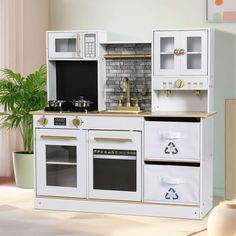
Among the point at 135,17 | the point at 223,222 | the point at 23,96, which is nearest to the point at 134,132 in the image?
the point at 135,17

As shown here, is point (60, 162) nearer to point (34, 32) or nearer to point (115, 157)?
point (115, 157)

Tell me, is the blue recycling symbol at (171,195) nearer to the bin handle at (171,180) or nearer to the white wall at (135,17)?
the bin handle at (171,180)

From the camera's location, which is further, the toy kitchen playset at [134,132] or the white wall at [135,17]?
the white wall at [135,17]

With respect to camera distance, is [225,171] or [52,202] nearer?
[52,202]

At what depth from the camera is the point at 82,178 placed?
17.8ft

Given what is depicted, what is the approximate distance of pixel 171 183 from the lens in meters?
5.18

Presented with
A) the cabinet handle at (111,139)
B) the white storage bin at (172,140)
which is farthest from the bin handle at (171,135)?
the cabinet handle at (111,139)

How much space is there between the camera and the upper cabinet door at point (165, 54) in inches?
214

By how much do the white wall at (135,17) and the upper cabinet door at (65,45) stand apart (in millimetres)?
417

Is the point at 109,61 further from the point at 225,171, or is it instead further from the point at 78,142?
the point at 225,171

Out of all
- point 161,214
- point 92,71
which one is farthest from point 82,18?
point 161,214

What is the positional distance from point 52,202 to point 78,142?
1.92ft

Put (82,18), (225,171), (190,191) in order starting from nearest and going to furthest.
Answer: (190,191) < (225,171) < (82,18)

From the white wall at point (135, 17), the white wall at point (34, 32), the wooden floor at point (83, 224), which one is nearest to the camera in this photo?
the wooden floor at point (83, 224)
